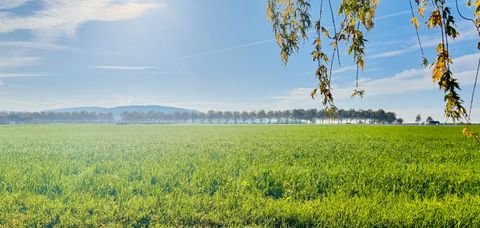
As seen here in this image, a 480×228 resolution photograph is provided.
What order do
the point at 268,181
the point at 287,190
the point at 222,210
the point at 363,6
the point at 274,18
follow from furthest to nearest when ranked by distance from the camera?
1. the point at 268,181
2. the point at 287,190
3. the point at 222,210
4. the point at 274,18
5. the point at 363,6

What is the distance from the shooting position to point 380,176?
12500mm

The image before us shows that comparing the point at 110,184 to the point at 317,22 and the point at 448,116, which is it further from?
the point at 448,116

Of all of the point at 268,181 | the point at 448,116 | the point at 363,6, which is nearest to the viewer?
the point at 448,116

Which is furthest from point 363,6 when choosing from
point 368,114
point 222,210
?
point 368,114

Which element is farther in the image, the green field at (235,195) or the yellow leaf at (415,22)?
the green field at (235,195)

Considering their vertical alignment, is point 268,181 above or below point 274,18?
below

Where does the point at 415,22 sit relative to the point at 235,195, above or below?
above

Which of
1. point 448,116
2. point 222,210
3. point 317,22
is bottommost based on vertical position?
point 222,210

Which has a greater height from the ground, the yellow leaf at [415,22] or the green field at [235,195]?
the yellow leaf at [415,22]

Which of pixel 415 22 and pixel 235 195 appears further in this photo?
pixel 235 195

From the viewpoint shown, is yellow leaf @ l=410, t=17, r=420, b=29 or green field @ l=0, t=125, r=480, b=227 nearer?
yellow leaf @ l=410, t=17, r=420, b=29

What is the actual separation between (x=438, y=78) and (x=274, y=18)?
7.06 feet

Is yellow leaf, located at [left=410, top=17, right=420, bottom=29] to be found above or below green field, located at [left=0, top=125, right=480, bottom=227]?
above

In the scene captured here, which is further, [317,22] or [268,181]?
[268,181]
